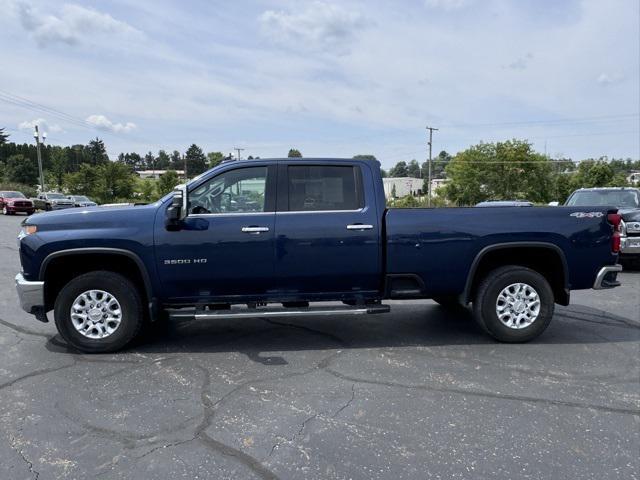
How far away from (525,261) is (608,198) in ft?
23.9

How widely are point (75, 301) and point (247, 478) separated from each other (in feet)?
9.65

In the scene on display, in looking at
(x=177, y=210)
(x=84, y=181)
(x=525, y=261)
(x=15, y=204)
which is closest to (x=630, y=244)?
(x=525, y=261)

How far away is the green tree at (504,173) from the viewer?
64.6 m

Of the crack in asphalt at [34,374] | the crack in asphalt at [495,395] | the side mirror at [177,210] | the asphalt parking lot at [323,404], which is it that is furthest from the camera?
the side mirror at [177,210]

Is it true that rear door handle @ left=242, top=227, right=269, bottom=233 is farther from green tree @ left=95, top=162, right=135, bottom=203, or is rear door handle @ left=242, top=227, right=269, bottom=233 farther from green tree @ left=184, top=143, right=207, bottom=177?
green tree @ left=184, top=143, right=207, bottom=177

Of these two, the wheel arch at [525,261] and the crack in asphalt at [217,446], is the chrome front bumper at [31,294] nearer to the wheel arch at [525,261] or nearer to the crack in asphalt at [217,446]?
the crack in asphalt at [217,446]

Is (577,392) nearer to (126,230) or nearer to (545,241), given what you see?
(545,241)

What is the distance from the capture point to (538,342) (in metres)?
5.39

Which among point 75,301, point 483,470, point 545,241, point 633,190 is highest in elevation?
point 633,190

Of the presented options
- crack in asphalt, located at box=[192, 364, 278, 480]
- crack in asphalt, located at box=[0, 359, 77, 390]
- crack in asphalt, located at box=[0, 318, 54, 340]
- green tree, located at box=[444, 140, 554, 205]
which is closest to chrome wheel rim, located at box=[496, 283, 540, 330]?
crack in asphalt, located at box=[192, 364, 278, 480]

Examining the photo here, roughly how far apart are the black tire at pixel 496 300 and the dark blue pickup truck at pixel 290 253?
0.04ft

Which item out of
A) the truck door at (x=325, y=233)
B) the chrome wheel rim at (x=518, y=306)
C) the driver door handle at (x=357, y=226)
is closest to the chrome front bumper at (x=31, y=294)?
the truck door at (x=325, y=233)

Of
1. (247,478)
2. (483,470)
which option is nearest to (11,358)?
(247,478)

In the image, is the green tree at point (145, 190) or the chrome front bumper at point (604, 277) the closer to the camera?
the chrome front bumper at point (604, 277)
